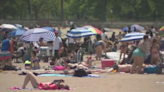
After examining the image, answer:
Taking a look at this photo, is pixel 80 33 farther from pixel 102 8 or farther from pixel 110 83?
pixel 102 8

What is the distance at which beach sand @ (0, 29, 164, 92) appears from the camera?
11.6 m

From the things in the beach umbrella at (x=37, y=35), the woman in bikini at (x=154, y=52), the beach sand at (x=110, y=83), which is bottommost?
the beach sand at (x=110, y=83)

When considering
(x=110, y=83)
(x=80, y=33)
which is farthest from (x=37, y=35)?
(x=110, y=83)

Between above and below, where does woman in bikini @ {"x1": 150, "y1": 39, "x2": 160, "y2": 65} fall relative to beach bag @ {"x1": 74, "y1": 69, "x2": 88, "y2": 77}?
above

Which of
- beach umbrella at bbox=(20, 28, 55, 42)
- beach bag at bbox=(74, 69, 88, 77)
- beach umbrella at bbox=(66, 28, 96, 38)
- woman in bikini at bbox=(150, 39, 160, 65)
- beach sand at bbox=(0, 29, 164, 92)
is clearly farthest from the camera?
beach umbrella at bbox=(66, 28, 96, 38)

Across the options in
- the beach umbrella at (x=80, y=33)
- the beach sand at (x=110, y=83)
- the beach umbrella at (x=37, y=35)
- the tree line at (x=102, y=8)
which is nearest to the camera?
the beach sand at (x=110, y=83)

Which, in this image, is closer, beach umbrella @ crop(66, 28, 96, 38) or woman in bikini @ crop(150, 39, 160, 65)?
woman in bikini @ crop(150, 39, 160, 65)

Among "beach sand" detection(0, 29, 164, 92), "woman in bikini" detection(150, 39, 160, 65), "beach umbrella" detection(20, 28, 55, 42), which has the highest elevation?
"beach umbrella" detection(20, 28, 55, 42)

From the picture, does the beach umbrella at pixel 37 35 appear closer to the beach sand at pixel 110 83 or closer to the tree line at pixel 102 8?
the beach sand at pixel 110 83

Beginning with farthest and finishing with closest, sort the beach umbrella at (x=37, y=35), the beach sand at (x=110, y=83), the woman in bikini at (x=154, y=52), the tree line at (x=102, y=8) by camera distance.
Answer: the tree line at (x=102, y=8) → the beach umbrella at (x=37, y=35) → the woman in bikini at (x=154, y=52) → the beach sand at (x=110, y=83)

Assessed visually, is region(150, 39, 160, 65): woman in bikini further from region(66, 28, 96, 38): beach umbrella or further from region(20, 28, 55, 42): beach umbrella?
region(66, 28, 96, 38): beach umbrella

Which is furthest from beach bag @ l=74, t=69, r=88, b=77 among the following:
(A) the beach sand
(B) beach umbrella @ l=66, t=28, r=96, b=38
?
(B) beach umbrella @ l=66, t=28, r=96, b=38

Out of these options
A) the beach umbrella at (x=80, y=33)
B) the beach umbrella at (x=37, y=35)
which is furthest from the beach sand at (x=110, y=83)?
the beach umbrella at (x=80, y=33)

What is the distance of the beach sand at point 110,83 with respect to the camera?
11.6 meters
